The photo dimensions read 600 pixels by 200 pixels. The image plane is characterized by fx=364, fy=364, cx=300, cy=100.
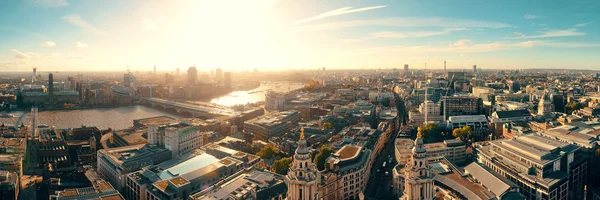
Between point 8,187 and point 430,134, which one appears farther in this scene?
point 430,134

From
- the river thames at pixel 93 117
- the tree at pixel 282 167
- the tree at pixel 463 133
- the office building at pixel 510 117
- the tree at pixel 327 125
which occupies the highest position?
the office building at pixel 510 117

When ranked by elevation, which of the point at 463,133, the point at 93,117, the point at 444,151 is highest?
the point at 463,133

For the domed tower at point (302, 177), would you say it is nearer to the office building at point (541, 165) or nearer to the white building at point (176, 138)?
the office building at point (541, 165)

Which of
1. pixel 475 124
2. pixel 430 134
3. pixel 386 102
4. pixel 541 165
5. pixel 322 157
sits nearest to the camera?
pixel 541 165

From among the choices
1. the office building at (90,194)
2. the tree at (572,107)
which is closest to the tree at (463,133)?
the tree at (572,107)

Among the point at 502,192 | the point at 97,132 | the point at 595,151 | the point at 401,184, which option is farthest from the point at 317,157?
the point at 97,132

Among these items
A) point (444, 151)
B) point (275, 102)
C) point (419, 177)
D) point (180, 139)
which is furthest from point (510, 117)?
point (275, 102)

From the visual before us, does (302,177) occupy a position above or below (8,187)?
above

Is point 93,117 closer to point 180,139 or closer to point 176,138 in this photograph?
point 180,139
